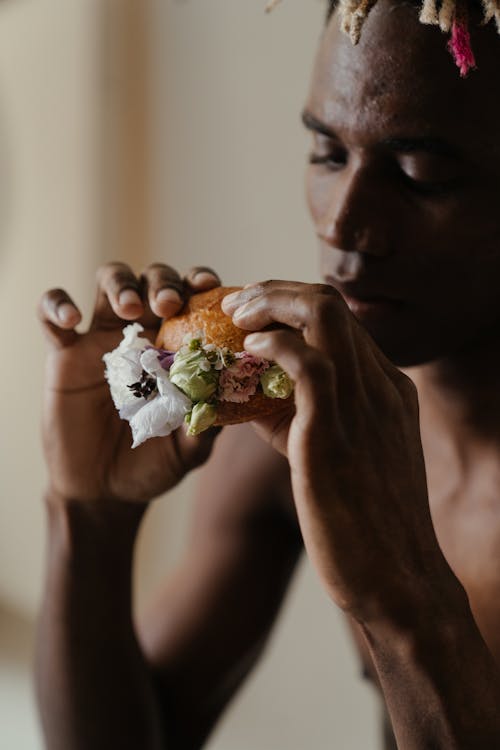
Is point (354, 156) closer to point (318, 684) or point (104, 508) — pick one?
point (104, 508)

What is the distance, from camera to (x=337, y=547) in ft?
2.47

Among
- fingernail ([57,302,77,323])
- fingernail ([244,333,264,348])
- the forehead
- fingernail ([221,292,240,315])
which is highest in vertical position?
the forehead

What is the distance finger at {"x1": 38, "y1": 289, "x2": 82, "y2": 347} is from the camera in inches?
41.1

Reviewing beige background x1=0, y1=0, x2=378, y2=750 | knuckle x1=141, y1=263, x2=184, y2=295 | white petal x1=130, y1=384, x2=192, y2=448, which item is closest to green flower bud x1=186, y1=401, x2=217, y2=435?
white petal x1=130, y1=384, x2=192, y2=448

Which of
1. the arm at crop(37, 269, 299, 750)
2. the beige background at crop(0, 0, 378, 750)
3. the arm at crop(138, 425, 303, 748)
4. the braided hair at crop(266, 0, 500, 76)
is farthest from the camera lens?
the beige background at crop(0, 0, 378, 750)

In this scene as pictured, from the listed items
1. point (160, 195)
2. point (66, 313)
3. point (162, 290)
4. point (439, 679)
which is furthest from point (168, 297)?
point (160, 195)

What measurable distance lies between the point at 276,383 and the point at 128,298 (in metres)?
0.26

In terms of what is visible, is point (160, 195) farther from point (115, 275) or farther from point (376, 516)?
point (376, 516)

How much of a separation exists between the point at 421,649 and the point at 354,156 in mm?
447

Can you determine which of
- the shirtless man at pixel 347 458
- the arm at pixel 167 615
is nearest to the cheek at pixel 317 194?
the shirtless man at pixel 347 458

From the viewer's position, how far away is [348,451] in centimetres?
75

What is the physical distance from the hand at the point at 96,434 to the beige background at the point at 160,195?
87 cm

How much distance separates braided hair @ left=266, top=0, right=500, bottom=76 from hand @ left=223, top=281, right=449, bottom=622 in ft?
0.93

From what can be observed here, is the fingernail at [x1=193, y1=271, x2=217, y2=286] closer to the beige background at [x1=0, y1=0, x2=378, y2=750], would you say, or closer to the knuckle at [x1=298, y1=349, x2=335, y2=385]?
the knuckle at [x1=298, y1=349, x2=335, y2=385]
